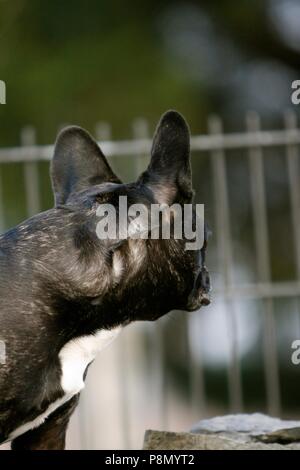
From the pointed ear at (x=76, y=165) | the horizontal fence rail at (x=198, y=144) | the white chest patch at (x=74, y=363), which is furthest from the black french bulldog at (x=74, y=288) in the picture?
the horizontal fence rail at (x=198, y=144)

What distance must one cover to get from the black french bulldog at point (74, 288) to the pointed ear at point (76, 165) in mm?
130

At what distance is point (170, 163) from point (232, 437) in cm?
93

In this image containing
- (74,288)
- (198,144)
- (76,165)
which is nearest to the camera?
(74,288)

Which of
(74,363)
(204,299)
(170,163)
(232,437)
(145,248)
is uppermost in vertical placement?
(170,163)

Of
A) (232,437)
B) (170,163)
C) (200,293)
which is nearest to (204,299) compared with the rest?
(200,293)

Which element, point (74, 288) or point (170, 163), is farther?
point (170, 163)

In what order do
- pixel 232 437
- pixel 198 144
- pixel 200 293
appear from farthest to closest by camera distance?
pixel 198 144 < pixel 232 437 < pixel 200 293

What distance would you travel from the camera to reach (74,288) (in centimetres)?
258

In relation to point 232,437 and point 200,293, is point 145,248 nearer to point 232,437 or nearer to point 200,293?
point 200,293

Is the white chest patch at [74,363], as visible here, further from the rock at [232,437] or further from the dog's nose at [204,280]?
the rock at [232,437]

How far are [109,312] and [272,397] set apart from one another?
4.05m

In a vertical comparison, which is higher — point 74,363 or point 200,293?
point 200,293

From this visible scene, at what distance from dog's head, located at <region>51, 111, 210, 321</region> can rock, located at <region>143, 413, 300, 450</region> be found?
448mm
